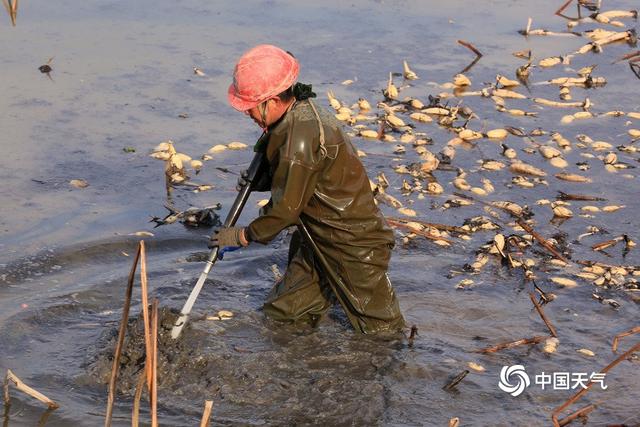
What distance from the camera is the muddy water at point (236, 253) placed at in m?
4.95

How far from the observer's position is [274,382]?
5027 mm

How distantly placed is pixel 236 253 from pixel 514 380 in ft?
7.38

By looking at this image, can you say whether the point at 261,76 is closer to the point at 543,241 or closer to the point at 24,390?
the point at 24,390

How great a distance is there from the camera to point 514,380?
512cm

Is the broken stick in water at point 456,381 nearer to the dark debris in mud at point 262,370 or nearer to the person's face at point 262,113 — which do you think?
the dark debris in mud at point 262,370

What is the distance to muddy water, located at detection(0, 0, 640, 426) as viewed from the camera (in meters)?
4.95

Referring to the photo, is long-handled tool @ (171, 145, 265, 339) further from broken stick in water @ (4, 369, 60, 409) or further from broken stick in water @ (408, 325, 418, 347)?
broken stick in water @ (408, 325, 418, 347)

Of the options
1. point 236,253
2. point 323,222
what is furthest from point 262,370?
point 236,253

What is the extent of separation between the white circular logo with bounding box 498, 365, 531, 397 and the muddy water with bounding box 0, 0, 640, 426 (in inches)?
1.9

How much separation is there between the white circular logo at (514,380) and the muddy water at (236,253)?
5 centimetres

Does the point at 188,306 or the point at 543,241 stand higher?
the point at 188,306

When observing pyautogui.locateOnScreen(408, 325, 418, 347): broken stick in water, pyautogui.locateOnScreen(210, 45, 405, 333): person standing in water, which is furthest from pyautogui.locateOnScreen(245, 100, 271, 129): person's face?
pyautogui.locateOnScreen(408, 325, 418, 347): broken stick in water

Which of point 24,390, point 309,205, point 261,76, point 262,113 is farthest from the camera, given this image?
point 309,205

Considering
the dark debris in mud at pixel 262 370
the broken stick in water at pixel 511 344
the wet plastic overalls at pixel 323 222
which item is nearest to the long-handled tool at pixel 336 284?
the wet plastic overalls at pixel 323 222
